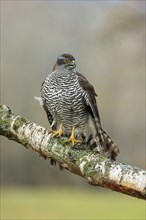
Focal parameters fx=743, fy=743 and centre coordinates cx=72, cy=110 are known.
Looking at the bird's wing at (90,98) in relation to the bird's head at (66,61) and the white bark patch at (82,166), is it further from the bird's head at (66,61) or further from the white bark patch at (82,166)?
the white bark patch at (82,166)

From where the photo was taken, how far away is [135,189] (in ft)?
14.4

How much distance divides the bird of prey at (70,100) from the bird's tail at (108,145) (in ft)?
0.52

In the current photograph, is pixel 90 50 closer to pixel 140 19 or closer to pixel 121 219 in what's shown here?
pixel 121 219

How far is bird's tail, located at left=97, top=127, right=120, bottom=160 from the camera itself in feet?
18.0

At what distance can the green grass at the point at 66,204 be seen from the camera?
1970 cm

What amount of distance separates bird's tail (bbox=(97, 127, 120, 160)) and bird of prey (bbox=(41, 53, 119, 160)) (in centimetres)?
16

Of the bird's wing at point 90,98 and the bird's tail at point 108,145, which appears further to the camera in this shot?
the bird's wing at point 90,98

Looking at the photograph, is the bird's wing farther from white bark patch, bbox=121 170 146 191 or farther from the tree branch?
white bark patch, bbox=121 170 146 191

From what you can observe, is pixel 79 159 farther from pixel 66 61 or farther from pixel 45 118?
pixel 45 118

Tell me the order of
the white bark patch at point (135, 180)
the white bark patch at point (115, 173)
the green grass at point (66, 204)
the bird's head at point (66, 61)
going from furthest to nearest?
the green grass at point (66, 204) < the bird's head at point (66, 61) < the white bark patch at point (115, 173) < the white bark patch at point (135, 180)

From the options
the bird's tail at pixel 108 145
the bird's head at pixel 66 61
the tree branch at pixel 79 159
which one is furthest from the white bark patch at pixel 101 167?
the bird's head at pixel 66 61

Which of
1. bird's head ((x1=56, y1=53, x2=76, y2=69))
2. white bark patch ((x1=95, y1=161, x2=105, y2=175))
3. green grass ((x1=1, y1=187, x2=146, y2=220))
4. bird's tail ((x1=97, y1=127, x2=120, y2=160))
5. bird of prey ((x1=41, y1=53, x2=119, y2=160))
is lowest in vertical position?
green grass ((x1=1, y1=187, x2=146, y2=220))

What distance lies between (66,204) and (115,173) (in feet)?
58.8

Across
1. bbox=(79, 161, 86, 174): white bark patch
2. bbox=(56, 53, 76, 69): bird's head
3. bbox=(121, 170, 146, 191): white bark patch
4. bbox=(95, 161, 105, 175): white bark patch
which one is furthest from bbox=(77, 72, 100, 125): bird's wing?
bbox=(121, 170, 146, 191): white bark patch
